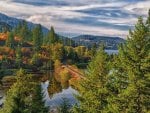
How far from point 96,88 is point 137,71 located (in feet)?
26.5

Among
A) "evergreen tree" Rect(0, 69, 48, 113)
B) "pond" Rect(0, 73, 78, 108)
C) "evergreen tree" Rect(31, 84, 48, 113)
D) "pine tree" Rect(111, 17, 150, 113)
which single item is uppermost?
"pine tree" Rect(111, 17, 150, 113)

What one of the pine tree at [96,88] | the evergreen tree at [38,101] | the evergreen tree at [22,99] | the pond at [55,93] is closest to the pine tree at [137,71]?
the pine tree at [96,88]

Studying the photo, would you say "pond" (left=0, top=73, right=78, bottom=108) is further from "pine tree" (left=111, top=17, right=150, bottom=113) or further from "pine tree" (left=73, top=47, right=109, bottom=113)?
"pine tree" (left=111, top=17, right=150, bottom=113)

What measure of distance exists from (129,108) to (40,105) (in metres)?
21.4

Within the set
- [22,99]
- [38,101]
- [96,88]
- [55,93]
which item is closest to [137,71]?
[96,88]

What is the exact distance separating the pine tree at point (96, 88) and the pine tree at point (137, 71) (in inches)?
193

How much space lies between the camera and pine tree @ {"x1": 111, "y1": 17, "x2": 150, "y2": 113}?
32.2 metres

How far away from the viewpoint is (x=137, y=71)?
106 ft

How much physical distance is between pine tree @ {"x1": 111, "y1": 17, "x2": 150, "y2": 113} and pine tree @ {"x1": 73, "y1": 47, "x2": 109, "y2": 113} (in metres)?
4.90

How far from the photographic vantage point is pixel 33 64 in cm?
19212

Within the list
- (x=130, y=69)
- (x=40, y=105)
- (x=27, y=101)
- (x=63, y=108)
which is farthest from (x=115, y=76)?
(x=63, y=108)

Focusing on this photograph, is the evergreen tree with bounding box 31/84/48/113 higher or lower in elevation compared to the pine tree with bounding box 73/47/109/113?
lower

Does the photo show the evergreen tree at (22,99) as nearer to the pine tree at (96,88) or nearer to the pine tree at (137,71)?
the pine tree at (96,88)

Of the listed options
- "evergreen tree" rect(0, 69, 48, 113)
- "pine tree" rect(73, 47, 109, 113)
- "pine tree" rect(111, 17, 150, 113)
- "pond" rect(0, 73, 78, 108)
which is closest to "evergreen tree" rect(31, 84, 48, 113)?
"evergreen tree" rect(0, 69, 48, 113)
